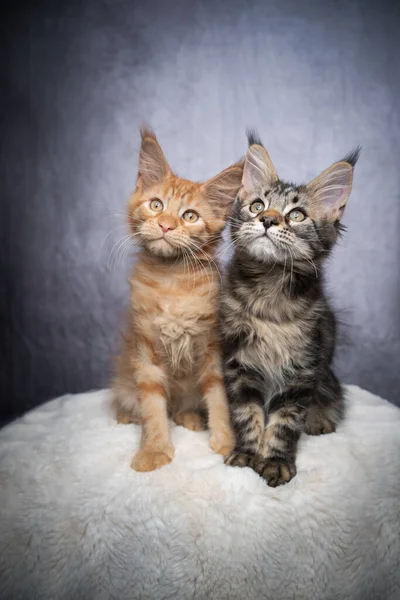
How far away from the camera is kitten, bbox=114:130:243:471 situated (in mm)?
1736

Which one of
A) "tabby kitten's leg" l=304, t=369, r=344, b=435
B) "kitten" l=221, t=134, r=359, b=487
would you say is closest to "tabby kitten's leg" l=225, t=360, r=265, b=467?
"kitten" l=221, t=134, r=359, b=487

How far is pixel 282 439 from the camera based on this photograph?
1605 mm

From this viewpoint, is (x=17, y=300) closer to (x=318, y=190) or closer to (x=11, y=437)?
(x=11, y=437)

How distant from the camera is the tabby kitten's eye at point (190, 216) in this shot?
1.78 meters

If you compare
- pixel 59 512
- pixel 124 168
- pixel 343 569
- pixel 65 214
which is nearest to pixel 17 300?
pixel 65 214

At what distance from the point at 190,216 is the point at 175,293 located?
257 mm

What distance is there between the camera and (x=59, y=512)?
1.47 metres

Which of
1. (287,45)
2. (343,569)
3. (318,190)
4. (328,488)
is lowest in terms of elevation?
(343,569)

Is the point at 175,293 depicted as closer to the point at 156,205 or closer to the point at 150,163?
the point at 156,205

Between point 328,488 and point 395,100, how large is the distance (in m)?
1.78

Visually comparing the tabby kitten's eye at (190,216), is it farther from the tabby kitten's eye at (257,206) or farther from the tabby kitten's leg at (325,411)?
the tabby kitten's leg at (325,411)

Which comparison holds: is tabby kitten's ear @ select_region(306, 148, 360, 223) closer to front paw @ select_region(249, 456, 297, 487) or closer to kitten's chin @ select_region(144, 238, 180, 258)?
kitten's chin @ select_region(144, 238, 180, 258)

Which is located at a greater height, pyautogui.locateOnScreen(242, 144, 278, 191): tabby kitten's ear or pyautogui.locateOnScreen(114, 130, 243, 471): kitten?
pyautogui.locateOnScreen(242, 144, 278, 191): tabby kitten's ear

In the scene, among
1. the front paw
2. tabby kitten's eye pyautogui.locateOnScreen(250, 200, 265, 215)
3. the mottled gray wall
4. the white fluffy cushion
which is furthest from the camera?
the mottled gray wall
